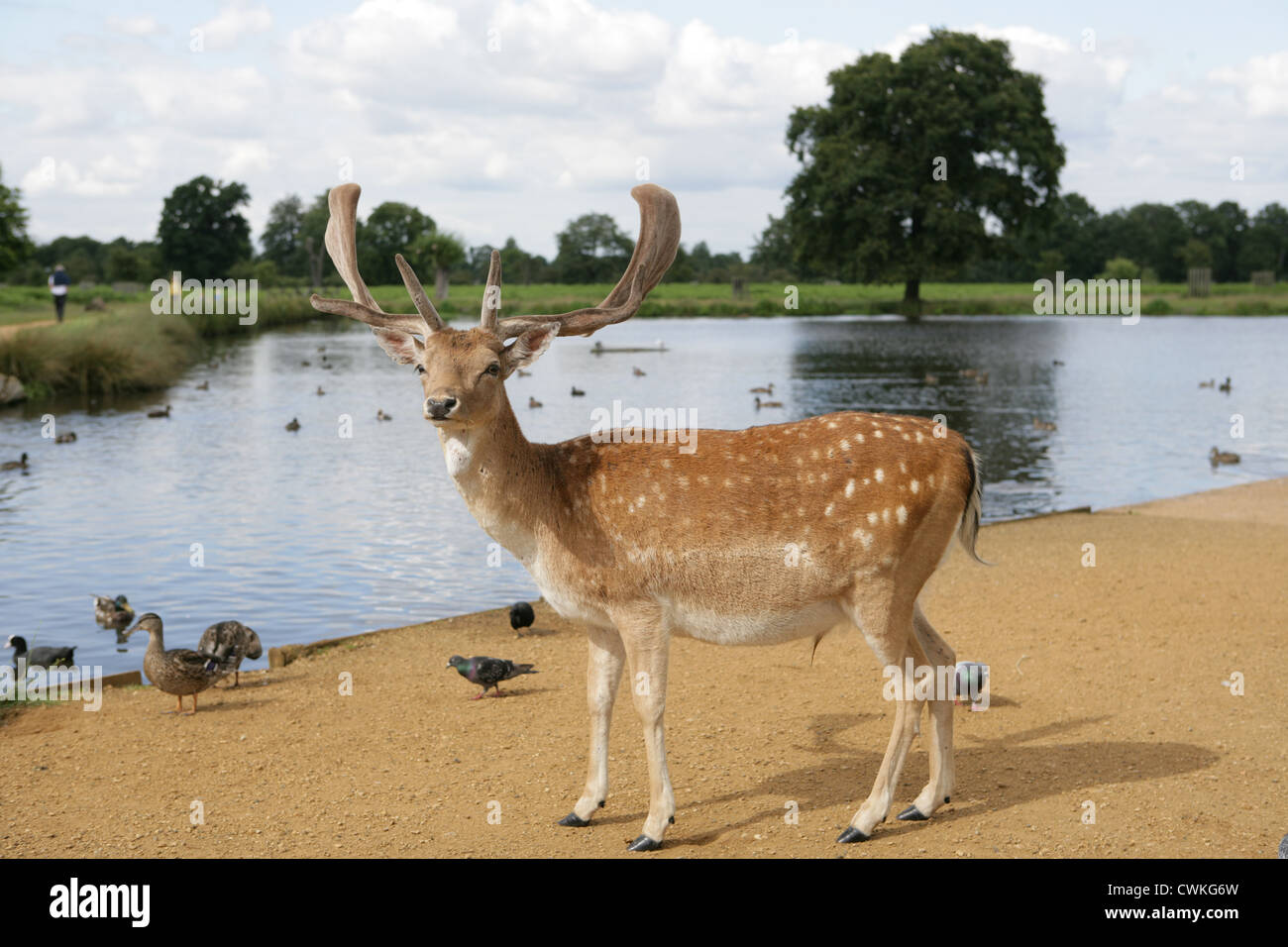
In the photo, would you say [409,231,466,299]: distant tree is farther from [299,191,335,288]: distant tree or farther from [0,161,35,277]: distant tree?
[0,161,35,277]: distant tree

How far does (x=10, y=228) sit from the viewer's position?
173ft

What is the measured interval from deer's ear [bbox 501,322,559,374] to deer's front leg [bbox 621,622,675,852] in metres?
1.58

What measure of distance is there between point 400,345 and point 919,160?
77997 mm

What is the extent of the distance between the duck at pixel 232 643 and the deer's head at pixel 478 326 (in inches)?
177

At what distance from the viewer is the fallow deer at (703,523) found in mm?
6824

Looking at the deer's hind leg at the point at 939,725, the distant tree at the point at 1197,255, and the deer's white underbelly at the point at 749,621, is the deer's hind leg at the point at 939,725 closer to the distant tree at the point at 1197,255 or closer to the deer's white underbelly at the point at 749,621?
the deer's white underbelly at the point at 749,621

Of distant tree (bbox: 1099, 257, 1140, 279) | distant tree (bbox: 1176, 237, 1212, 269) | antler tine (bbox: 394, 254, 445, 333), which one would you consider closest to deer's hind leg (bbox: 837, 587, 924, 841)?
antler tine (bbox: 394, 254, 445, 333)

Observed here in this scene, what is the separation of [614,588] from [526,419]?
94.5 feet

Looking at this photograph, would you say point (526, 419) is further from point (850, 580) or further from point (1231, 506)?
point (850, 580)

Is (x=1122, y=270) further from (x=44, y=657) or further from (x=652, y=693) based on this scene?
(x=652, y=693)

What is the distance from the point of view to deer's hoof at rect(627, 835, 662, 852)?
6.82m

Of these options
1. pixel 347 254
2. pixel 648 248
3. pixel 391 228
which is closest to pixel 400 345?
pixel 347 254

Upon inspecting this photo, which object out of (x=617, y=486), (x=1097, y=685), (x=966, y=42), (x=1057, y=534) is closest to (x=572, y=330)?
(x=617, y=486)

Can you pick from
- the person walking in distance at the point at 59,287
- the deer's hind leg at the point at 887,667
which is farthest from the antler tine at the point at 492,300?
the person walking in distance at the point at 59,287
